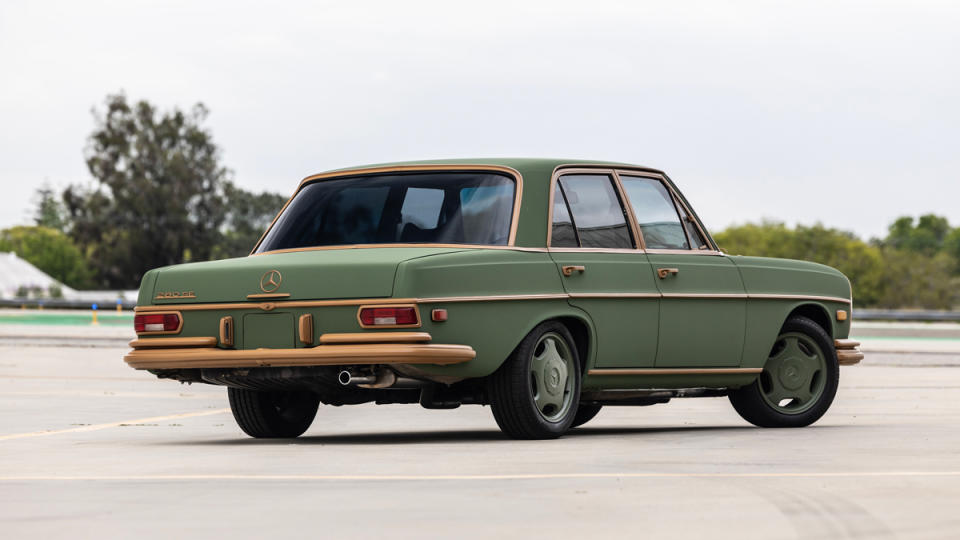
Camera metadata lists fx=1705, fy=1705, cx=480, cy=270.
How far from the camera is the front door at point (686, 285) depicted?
1091 centimetres

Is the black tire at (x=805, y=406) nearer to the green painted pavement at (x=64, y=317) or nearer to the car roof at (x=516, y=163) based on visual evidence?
the car roof at (x=516, y=163)

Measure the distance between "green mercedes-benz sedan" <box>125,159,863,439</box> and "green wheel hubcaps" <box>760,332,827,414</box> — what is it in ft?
0.10

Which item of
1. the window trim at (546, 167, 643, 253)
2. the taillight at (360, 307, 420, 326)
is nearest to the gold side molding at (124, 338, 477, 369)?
the taillight at (360, 307, 420, 326)

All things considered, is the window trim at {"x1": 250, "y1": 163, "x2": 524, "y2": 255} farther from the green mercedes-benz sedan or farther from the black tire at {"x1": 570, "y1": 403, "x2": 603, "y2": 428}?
the black tire at {"x1": 570, "y1": 403, "x2": 603, "y2": 428}

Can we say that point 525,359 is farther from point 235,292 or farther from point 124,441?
point 124,441

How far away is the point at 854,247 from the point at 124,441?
122 meters

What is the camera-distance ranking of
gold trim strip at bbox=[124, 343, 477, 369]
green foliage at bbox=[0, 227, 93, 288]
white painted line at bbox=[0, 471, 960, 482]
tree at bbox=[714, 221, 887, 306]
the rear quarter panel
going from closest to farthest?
1. white painted line at bbox=[0, 471, 960, 482]
2. gold trim strip at bbox=[124, 343, 477, 369]
3. the rear quarter panel
4. tree at bbox=[714, 221, 887, 306]
5. green foliage at bbox=[0, 227, 93, 288]

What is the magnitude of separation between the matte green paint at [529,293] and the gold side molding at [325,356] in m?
0.09

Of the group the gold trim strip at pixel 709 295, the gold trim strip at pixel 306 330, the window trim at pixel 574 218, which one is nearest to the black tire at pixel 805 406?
the gold trim strip at pixel 709 295

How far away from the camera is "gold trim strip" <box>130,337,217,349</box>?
9820 mm

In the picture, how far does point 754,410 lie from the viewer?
1188 centimetres

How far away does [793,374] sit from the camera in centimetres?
1199

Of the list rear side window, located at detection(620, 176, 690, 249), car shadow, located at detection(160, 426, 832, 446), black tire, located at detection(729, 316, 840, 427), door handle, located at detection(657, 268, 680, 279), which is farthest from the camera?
black tire, located at detection(729, 316, 840, 427)

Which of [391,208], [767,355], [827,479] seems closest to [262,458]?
[391,208]
